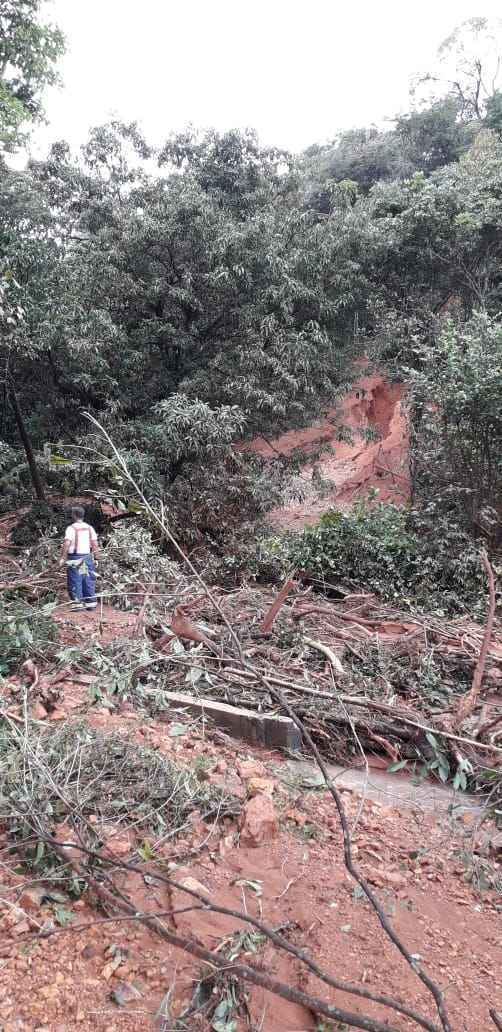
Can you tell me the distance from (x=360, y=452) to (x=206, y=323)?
7888 mm

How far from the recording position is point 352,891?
2.57 metres

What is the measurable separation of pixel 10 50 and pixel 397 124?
38.2 feet

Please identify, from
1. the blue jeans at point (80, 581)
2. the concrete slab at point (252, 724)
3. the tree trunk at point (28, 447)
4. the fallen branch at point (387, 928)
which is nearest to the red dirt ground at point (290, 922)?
the fallen branch at point (387, 928)

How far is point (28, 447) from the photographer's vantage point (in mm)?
9812

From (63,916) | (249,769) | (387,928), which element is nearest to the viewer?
(387,928)

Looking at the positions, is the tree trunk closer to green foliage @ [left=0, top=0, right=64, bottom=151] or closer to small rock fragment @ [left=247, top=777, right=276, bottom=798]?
green foliage @ [left=0, top=0, right=64, bottom=151]

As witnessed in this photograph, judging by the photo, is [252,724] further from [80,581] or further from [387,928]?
[80,581]

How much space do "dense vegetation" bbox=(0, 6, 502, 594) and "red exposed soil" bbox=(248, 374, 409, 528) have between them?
3.33m

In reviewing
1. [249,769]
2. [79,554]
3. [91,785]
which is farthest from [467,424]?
[91,785]

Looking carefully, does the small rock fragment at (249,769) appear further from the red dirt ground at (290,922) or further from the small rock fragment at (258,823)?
the small rock fragment at (258,823)

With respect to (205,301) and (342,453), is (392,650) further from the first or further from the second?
(342,453)

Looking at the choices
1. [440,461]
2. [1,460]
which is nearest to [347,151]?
[440,461]

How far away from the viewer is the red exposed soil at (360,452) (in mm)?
14328

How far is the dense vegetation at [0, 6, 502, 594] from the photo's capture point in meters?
8.76
